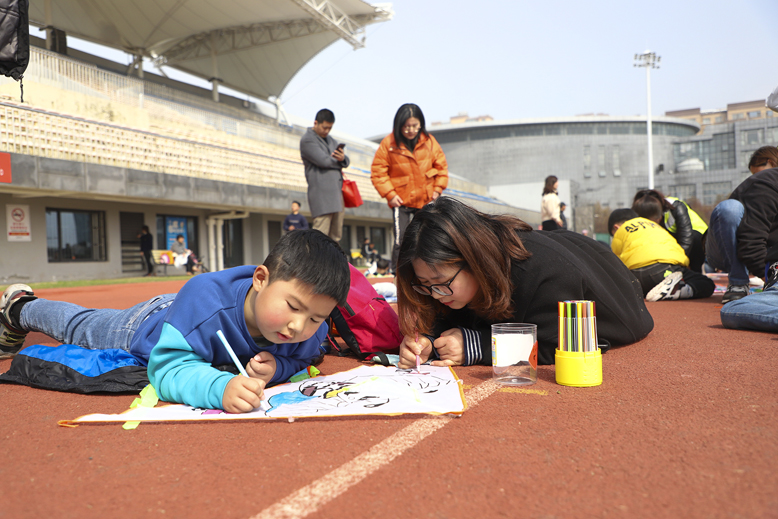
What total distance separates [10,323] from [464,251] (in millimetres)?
2450

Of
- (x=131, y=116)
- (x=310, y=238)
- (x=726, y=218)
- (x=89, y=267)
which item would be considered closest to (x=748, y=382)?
(x=310, y=238)

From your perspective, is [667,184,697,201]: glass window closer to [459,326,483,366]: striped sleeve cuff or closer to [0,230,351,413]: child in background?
[459,326,483,366]: striped sleeve cuff

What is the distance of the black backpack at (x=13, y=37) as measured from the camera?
134 inches

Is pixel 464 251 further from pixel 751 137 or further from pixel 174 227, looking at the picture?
→ pixel 751 137

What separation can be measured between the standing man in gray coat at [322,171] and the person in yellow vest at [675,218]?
348 cm

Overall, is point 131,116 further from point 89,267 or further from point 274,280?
point 274,280

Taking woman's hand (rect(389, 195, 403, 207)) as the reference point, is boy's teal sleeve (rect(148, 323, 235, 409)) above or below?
below

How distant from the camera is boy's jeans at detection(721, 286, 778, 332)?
3.36 m

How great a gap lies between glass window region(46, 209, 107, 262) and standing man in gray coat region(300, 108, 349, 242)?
12.3 meters

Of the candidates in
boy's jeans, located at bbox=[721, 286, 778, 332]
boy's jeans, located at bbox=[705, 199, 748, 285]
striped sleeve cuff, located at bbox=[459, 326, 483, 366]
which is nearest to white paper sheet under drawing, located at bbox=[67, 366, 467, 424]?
striped sleeve cuff, located at bbox=[459, 326, 483, 366]

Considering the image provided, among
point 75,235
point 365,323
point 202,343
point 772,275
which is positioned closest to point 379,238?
point 75,235

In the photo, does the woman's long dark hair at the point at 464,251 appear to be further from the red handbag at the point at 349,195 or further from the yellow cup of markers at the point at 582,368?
the red handbag at the point at 349,195

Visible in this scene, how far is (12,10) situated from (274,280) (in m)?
2.85

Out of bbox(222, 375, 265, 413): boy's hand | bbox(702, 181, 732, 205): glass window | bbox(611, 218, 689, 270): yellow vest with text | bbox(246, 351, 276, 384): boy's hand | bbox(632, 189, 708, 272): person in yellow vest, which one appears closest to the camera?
bbox(222, 375, 265, 413): boy's hand
